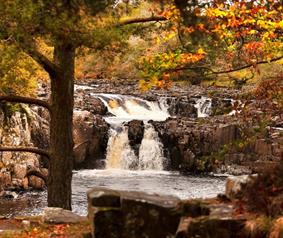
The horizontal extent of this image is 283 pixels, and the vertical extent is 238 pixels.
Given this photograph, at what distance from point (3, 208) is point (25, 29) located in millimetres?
13818

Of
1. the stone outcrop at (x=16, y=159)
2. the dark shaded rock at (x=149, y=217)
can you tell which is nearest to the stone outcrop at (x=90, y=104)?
the stone outcrop at (x=16, y=159)

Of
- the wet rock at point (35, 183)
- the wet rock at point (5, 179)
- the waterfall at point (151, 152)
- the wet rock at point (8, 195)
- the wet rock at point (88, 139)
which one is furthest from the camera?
the waterfall at point (151, 152)

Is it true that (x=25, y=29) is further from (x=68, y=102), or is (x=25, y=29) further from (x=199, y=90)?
(x=199, y=90)

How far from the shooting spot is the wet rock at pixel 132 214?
7.23m

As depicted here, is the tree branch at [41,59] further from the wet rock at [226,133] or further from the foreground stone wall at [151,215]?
the wet rock at [226,133]

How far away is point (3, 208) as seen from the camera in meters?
22.4

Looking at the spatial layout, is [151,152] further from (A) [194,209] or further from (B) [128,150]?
(A) [194,209]

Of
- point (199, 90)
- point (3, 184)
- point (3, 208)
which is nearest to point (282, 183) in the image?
point (3, 208)

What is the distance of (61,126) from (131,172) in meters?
22.7

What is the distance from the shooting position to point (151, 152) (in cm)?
3766

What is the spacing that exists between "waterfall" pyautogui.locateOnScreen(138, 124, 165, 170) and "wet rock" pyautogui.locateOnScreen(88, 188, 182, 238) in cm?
2907

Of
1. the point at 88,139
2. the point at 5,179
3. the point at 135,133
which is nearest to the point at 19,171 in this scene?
the point at 5,179

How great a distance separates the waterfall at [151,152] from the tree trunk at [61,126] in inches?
945

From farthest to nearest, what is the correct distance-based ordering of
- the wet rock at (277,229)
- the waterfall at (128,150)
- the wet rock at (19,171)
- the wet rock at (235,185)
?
the waterfall at (128,150) < the wet rock at (19,171) < the wet rock at (235,185) < the wet rock at (277,229)
